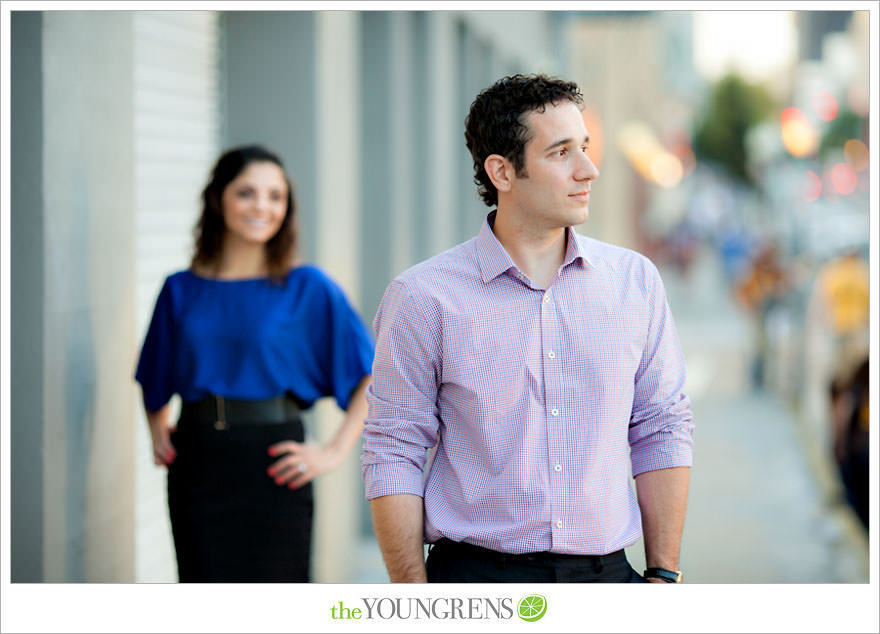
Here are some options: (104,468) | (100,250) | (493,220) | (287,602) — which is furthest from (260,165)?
(287,602)

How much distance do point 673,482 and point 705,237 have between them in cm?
5224

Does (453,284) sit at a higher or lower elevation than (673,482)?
higher

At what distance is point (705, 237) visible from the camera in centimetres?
5378

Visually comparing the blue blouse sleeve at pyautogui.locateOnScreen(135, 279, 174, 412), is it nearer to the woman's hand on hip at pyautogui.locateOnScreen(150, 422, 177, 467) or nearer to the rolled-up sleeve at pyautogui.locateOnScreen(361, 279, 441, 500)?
the woman's hand on hip at pyautogui.locateOnScreen(150, 422, 177, 467)

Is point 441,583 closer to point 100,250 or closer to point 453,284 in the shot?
point 453,284

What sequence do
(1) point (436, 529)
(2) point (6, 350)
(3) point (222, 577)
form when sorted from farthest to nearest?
(3) point (222, 577)
(2) point (6, 350)
(1) point (436, 529)

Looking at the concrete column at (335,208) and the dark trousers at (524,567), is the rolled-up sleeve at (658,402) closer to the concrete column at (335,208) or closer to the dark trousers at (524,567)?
the dark trousers at (524,567)

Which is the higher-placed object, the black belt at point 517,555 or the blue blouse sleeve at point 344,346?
the blue blouse sleeve at point 344,346

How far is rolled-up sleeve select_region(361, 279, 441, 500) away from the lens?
8.92ft

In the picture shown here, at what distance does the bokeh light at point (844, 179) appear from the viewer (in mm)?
31703

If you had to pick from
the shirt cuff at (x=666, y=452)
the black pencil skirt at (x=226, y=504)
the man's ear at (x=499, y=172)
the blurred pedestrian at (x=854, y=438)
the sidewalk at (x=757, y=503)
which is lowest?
the sidewalk at (x=757, y=503)

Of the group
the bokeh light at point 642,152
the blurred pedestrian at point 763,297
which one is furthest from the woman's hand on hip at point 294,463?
the bokeh light at point 642,152

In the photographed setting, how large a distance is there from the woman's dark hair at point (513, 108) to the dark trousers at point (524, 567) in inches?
32.4

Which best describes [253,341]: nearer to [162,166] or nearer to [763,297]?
[162,166]
